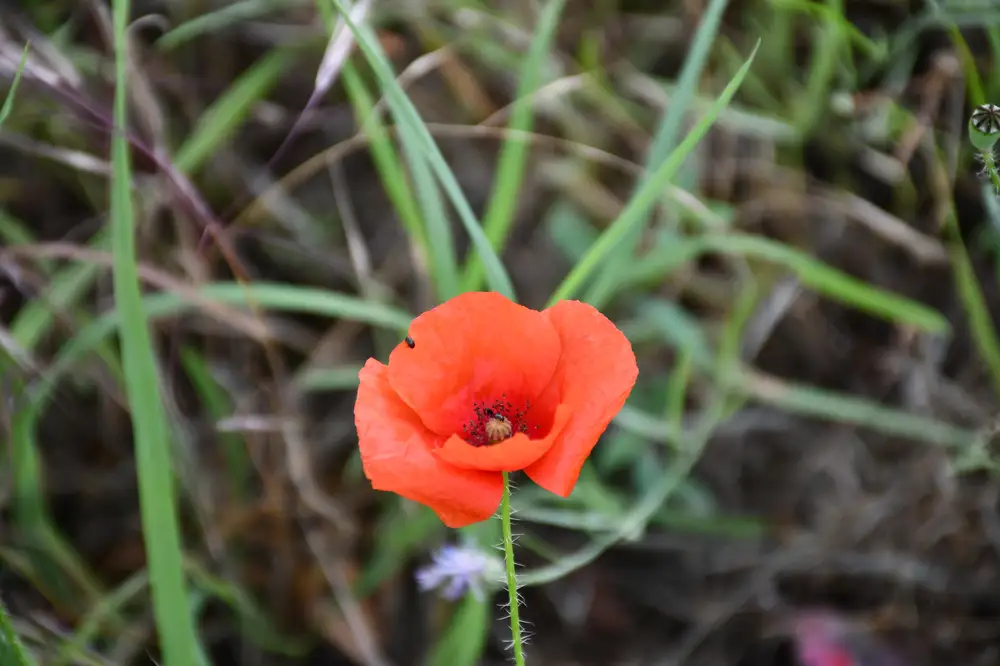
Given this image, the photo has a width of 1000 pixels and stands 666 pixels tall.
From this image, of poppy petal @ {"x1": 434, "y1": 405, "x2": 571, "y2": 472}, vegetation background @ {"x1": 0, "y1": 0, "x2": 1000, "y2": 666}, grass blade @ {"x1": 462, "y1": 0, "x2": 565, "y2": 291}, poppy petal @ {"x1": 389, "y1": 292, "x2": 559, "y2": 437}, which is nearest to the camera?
poppy petal @ {"x1": 434, "y1": 405, "x2": 571, "y2": 472}

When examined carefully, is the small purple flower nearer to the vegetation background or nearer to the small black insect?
the vegetation background

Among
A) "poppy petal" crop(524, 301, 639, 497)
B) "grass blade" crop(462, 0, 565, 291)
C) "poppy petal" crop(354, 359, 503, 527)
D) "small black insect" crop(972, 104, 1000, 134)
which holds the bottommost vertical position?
"poppy petal" crop(354, 359, 503, 527)

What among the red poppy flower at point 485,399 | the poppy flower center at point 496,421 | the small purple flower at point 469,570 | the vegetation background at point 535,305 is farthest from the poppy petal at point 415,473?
the vegetation background at point 535,305

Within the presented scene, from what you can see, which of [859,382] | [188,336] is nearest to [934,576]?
[859,382]

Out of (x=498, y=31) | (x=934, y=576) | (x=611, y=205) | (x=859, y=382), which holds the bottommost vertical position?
(x=934, y=576)

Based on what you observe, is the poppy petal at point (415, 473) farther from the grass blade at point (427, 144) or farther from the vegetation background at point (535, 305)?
the vegetation background at point (535, 305)

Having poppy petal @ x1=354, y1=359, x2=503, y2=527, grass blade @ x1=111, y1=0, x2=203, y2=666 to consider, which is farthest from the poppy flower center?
grass blade @ x1=111, y1=0, x2=203, y2=666

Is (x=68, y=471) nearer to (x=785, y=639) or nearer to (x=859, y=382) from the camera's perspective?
(x=785, y=639)
